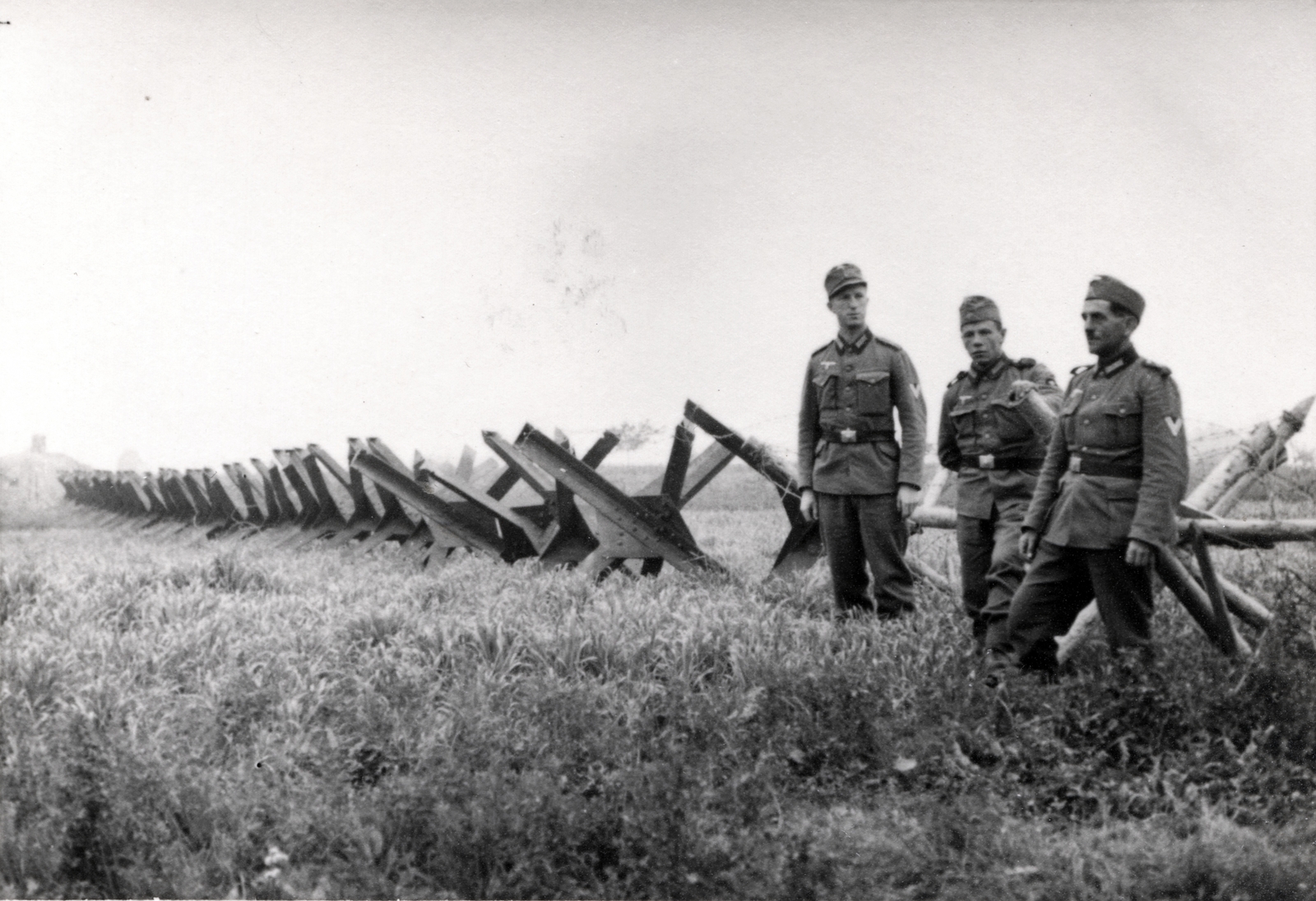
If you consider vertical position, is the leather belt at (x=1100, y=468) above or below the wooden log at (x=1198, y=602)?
above

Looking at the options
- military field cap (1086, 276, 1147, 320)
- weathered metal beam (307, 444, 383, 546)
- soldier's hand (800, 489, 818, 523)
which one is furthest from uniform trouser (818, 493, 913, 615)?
weathered metal beam (307, 444, 383, 546)

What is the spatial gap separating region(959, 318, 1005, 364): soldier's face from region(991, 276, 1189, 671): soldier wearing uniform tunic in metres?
0.79

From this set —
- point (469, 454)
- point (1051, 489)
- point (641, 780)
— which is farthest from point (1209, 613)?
point (469, 454)

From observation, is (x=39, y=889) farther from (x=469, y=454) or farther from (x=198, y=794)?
(x=469, y=454)

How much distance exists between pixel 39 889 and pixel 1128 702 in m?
3.41

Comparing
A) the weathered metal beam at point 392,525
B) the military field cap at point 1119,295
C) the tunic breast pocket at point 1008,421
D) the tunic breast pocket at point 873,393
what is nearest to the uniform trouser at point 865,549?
the tunic breast pocket at point 873,393

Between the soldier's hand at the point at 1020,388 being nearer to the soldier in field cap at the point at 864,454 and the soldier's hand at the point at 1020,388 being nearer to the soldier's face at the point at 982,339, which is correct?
the soldier's face at the point at 982,339

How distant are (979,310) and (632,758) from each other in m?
2.88

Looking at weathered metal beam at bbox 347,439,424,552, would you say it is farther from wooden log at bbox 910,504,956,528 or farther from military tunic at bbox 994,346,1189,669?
military tunic at bbox 994,346,1189,669

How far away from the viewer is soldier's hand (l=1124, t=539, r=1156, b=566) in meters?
3.58

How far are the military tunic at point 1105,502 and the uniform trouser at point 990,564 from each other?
10.0 inches

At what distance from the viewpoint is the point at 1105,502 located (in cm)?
378

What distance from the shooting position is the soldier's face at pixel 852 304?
5.06 meters

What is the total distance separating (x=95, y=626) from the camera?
15.6ft
